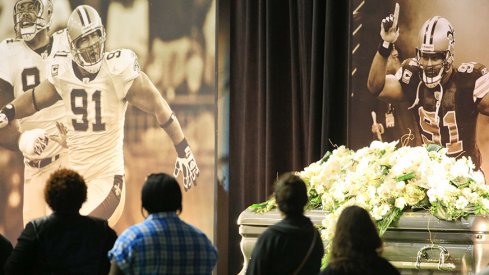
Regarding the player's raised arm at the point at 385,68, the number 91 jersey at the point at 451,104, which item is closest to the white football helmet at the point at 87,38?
the player's raised arm at the point at 385,68

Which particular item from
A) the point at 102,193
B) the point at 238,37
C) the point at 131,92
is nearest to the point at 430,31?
the point at 238,37

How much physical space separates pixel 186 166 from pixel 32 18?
1404 mm

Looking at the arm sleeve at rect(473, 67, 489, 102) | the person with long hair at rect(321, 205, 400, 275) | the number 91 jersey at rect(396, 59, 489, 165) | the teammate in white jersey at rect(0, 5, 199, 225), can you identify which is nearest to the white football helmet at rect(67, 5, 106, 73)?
the teammate in white jersey at rect(0, 5, 199, 225)

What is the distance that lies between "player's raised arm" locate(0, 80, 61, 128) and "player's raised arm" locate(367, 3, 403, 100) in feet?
6.75

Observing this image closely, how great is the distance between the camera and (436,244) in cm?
376

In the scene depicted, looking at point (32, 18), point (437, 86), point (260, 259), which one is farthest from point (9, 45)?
point (260, 259)

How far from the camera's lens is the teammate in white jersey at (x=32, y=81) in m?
5.56

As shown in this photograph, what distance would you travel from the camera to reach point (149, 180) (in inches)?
116

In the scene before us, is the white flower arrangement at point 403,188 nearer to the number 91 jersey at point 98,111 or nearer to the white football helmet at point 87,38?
the number 91 jersey at point 98,111

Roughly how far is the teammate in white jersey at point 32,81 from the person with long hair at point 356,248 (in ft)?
10.8

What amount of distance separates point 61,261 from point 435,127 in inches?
103

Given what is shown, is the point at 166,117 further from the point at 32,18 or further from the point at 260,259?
the point at 260,259

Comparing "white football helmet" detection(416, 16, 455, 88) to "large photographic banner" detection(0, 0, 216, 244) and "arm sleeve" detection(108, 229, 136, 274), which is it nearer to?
"large photographic banner" detection(0, 0, 216, 244)

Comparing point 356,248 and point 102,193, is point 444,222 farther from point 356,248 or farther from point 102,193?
point 102,193
